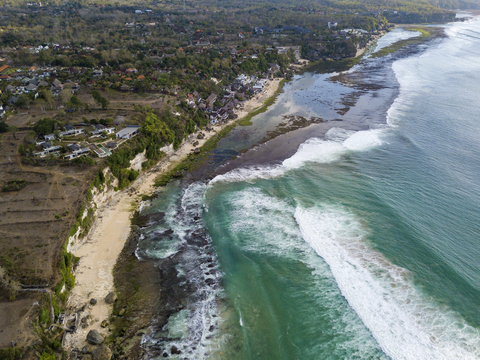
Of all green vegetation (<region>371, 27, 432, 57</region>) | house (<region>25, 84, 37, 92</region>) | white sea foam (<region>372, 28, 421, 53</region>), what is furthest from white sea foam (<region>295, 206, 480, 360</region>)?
white sea foam (<region>372, 28, 421, 53</region>)

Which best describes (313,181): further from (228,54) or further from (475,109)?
(228,54)

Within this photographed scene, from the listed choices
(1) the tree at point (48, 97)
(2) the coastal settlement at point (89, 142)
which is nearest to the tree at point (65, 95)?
(2) the coastal settlement at point (89, 142)

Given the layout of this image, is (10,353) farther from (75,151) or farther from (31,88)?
(31,88)

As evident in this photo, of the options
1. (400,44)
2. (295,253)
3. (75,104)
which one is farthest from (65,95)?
(400,44)

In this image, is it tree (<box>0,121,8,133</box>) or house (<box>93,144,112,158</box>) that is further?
tree (<box>0,121,8,133</box>)

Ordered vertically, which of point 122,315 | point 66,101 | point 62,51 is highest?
point 62,51

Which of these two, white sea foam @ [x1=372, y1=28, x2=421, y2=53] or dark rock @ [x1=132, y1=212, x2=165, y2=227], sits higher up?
white sea foam @ [x1=372, y1=28, x2=421, y2=53]

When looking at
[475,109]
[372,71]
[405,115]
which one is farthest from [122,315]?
[372,71]

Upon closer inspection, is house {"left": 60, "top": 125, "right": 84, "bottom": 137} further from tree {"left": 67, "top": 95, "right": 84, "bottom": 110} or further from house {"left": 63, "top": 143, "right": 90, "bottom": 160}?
tree {"left": 67, "top": 95, "right": 84, "bottom": 110}

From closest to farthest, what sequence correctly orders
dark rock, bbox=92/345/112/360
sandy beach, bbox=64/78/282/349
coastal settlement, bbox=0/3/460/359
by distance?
1. dark rock, bbox=92/345/112/360
2. coastal settlement, bbox=0/3/460/359
3. sandy beach, bbox=64/78/282/349
